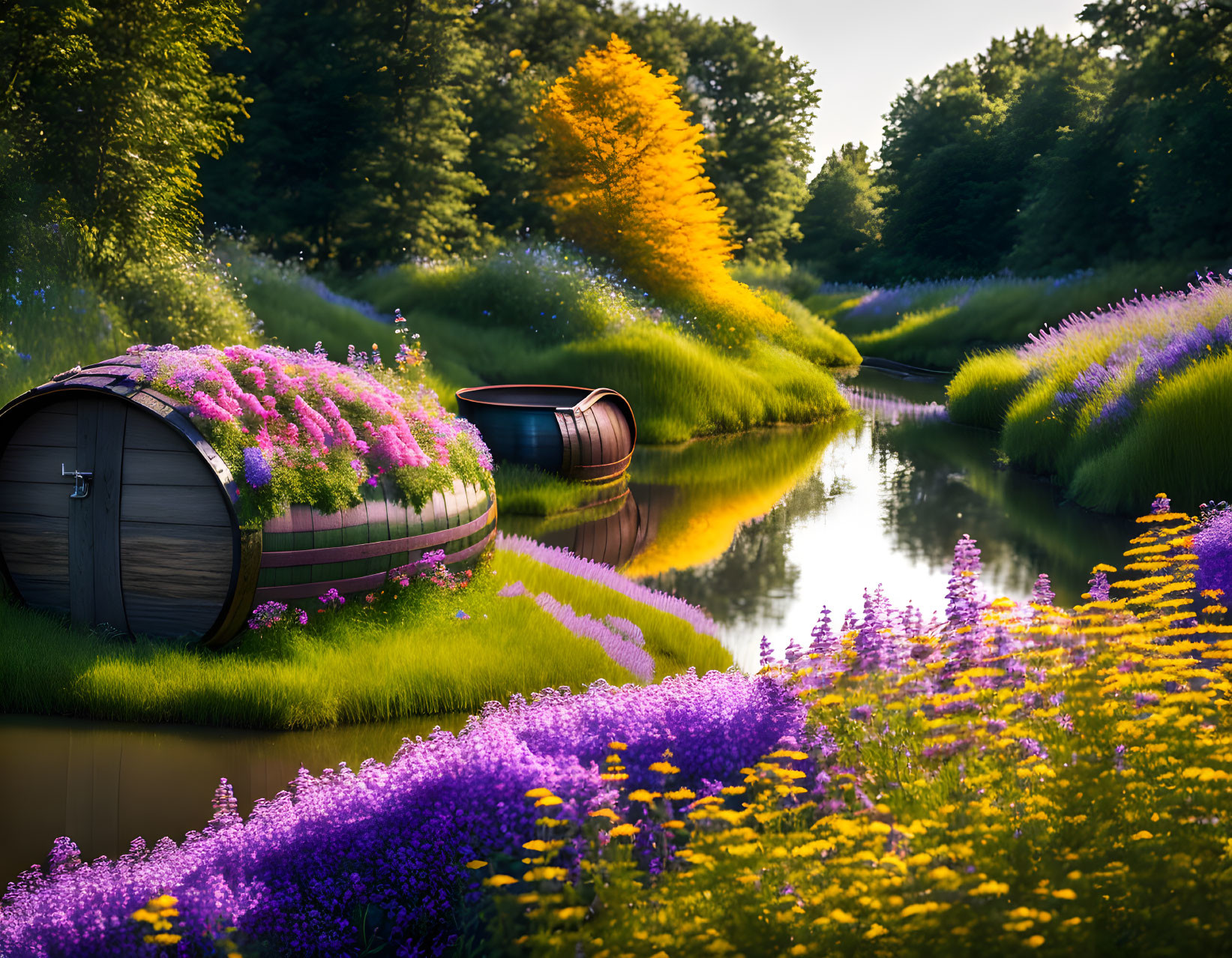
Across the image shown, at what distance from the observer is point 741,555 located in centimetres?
761

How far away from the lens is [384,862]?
9.20ft

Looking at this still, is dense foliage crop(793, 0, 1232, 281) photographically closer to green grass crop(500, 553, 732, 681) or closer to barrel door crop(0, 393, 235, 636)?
green grass crop(500, 553, 732, 681)

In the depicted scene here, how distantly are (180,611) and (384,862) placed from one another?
2.47m

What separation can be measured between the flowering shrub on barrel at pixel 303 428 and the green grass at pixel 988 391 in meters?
10.7

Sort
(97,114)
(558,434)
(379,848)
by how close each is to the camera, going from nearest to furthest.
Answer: (379,848) → (558,434) → (97,114)

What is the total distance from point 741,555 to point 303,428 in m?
3.71

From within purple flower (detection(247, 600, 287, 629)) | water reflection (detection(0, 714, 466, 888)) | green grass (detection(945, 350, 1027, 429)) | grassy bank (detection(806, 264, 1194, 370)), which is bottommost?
water reflection (detection(0, 714, 466, 888))

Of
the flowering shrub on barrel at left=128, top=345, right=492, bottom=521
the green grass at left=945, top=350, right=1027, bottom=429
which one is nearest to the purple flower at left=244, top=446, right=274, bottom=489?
the flowering shrub on barrel at left=128, top=345, right=492, bottom=521

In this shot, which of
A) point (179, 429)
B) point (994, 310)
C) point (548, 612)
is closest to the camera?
point (179, 429)

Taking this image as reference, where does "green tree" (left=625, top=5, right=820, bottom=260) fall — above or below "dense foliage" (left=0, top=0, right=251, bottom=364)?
above

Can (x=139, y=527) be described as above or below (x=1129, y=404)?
below

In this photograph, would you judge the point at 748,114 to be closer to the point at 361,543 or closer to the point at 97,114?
the point at 97,114

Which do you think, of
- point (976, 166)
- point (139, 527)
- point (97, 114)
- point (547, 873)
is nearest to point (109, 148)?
point (97, 114)

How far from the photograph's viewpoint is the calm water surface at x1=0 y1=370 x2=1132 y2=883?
12.1 feet
